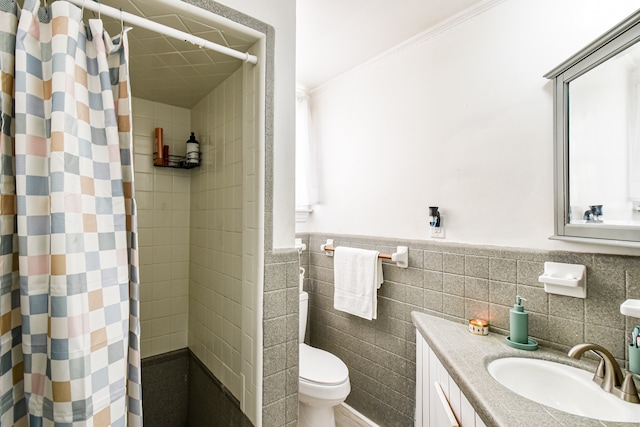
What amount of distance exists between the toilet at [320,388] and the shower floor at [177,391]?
18.6 inches

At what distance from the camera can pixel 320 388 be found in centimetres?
163

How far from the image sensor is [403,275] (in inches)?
74.0

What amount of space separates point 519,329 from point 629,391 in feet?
1.28

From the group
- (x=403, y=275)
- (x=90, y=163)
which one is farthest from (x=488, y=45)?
(x=90, y=163)

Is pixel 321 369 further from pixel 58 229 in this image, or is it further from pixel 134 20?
pixel 134 20

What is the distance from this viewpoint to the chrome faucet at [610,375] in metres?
0.94

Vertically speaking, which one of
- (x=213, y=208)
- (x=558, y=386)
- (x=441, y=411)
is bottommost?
(x=441, y=411)

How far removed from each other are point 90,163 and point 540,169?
1.67 m

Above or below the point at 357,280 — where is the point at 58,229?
above

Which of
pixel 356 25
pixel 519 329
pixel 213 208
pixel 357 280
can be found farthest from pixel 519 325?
pixel 356 25

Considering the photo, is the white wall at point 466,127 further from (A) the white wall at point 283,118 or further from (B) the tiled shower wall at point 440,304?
(A) the white wall at point 283,118

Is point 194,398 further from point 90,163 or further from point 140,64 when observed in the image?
point 140,64

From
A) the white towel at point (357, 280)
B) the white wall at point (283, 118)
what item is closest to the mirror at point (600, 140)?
the white towel at point (357, 280)

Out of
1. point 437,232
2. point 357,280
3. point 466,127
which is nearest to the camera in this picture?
point 466,127
